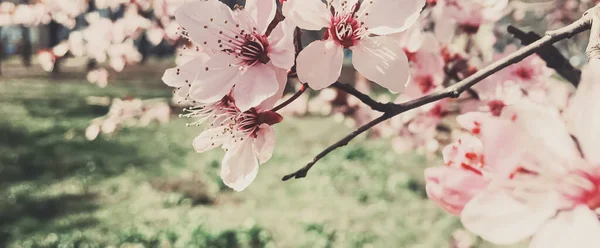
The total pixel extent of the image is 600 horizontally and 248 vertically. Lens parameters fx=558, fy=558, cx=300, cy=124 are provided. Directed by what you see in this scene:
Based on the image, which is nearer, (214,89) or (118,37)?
(214,89)

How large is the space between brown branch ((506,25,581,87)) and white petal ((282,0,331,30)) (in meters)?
0.54

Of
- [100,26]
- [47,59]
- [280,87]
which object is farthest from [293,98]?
[47,59]

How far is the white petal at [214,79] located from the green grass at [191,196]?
2.67m

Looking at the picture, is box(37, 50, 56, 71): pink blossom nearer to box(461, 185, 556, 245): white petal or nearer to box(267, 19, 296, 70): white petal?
box(267, 19, 296, 70): white petal

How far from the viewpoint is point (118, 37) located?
13.5ft

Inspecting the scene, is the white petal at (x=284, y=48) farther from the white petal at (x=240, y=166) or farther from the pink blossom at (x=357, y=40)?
the white petal at (x=240, y=166)

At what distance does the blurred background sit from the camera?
11.3ft

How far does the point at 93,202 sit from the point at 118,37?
4.15 ft

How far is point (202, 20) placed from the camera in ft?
2.71

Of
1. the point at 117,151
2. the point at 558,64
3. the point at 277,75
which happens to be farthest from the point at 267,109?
the point at 117,151

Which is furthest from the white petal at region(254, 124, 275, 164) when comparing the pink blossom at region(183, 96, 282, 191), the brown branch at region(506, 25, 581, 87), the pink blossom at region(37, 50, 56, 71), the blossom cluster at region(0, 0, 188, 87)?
the pink blossom at region(37, 50, 56, 71)

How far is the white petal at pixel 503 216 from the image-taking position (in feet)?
1.91

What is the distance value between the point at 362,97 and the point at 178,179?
416cm

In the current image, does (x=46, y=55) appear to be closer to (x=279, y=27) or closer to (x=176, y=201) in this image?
(x=176, y=201)
